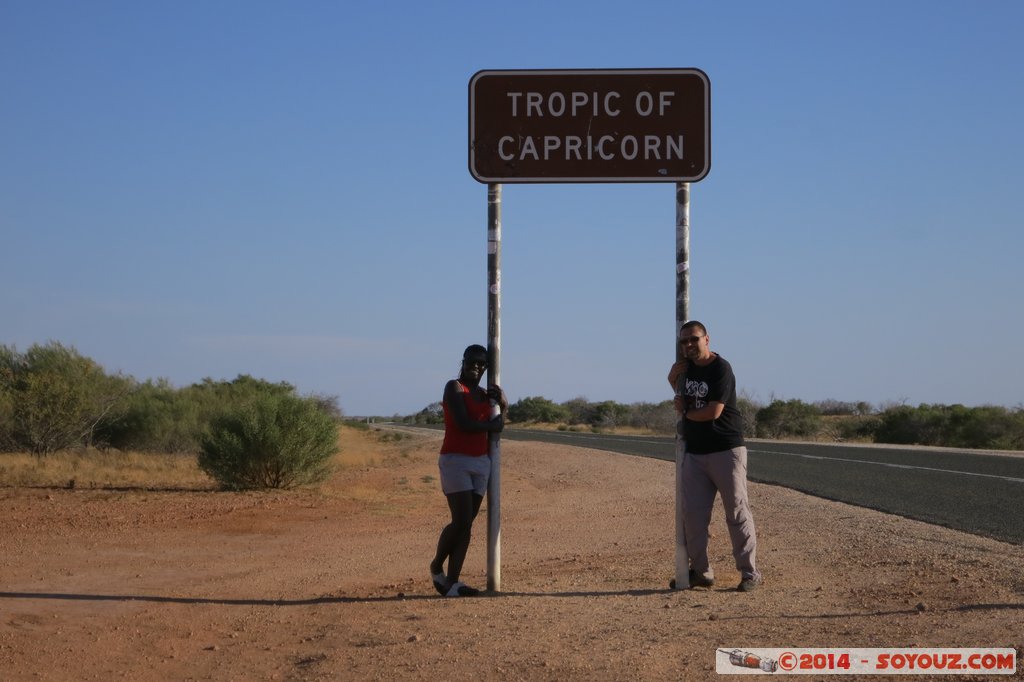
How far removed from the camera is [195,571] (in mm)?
10656

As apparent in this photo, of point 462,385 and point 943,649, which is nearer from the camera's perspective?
point 943,649

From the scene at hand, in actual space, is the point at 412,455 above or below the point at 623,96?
below

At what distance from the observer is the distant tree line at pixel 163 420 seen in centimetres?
1994

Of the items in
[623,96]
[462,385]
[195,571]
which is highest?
[623,96]

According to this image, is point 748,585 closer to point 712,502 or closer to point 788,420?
point 712,502

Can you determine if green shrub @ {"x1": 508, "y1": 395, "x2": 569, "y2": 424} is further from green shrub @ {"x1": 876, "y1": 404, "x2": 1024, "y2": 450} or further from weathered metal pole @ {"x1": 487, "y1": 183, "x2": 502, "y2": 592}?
weathered metal pole @ {"x1": 487, "y1": 183, "x2": 502, "y2": 592}

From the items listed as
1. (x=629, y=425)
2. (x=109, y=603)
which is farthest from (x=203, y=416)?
(x=629, y=425)

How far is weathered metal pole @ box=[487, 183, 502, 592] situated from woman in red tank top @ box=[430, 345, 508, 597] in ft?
0.38

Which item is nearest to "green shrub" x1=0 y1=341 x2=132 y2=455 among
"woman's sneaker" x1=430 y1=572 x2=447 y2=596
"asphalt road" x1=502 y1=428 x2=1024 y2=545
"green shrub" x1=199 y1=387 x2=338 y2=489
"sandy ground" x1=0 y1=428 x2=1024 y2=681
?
"green shrub" x1=199 y1=387 x2=338 y2=489

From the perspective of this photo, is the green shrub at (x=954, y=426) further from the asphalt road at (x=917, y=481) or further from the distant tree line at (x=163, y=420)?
the distant tree line at (x=163, y=420)

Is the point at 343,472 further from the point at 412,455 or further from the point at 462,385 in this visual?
the point at 462,385

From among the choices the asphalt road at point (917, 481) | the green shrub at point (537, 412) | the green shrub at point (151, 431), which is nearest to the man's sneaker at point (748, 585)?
the asphalt road at point (917, 481)

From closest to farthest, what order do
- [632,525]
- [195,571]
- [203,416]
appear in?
[195,571]
[632,525]
[203,416]

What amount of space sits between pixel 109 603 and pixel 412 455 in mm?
25664
